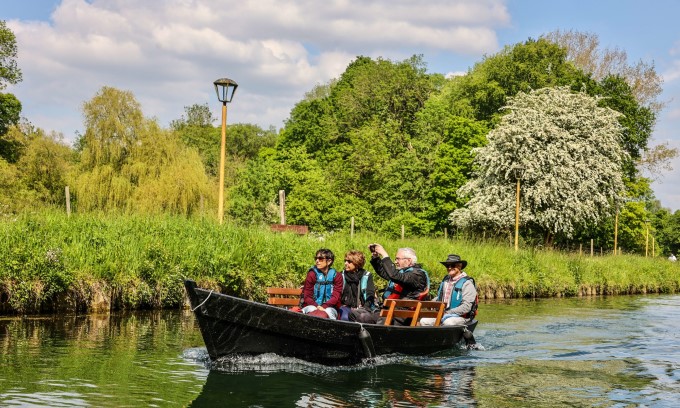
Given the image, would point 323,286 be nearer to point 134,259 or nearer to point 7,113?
point 134,259

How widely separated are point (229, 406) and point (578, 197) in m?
34.8

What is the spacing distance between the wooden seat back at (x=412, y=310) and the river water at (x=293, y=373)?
2.14 feet

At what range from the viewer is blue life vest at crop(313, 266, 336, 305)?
11539mm

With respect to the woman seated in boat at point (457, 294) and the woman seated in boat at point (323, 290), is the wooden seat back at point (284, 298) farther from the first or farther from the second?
the woman seated in boat at point (457, 294)

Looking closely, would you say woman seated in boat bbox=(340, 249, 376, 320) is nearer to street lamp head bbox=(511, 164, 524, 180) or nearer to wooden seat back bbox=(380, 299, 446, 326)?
wooden seat back bbox=(380, 299, 446, 326)

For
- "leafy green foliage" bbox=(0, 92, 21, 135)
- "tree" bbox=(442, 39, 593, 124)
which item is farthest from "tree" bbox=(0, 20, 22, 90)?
→ "tree" bbox=(442, 39, 593, 124)

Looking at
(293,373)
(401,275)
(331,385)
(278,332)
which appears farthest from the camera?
(401,275)

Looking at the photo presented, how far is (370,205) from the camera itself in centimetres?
5009

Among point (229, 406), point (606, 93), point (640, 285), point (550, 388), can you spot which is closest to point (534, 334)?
point (550, 388)

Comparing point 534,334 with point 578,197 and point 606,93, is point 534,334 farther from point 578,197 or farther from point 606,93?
point 606,93

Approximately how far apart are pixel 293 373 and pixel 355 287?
204 cm

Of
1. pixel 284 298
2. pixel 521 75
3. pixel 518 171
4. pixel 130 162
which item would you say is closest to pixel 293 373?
pixel 284 298

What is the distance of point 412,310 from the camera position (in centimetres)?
1205

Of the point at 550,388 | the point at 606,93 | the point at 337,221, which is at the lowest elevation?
the point at 550,388
